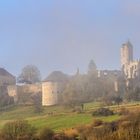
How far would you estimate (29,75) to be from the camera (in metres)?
91.2

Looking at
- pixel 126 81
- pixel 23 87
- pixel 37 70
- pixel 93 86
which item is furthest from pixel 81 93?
pixel 37 70

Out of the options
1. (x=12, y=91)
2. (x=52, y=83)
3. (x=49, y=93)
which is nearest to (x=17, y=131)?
(x=49, y=93)

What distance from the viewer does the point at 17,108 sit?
232 ft

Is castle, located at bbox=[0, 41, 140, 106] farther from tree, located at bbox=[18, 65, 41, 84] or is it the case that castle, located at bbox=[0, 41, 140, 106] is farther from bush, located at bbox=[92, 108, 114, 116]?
bush, located at bbox=[92, 108, 114, 116]

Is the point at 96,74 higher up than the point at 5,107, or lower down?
higher up

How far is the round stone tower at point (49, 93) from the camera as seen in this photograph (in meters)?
76.3

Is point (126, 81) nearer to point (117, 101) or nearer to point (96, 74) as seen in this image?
point (96, 74)

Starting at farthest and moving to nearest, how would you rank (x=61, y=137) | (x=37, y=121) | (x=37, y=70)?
(x=37, y=70)
(x=37, y=121)
(x=61, y=137)

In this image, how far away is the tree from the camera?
8981 centimetres

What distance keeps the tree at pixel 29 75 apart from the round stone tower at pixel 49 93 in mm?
8784

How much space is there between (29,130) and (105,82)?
42729 mm

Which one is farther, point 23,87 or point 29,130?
point 23,87

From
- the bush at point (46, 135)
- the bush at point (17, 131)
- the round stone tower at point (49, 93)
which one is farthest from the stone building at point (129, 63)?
the bush at point (46, 135)

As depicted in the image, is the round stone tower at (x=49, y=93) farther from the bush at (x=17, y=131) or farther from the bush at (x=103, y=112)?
the bush at (x=17, y=131)
